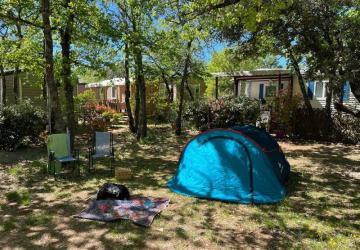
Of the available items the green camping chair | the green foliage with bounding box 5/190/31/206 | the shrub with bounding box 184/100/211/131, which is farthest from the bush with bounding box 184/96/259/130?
the green foliage with bounding box 5/190/31/206

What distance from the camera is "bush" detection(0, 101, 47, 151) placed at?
33.3ft

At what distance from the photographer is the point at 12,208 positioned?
5.46m

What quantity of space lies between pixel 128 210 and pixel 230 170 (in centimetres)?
195

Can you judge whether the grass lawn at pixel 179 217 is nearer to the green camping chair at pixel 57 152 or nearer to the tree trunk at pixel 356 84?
the green camping chair at pixel 57 152

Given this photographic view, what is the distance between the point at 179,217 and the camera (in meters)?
5.05

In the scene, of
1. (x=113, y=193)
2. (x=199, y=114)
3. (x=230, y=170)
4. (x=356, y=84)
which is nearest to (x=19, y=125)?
(x=113, y=193)

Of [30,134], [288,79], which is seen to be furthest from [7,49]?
[288,79]

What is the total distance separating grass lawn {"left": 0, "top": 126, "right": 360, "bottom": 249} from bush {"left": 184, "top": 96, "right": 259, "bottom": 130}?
694 centimetres

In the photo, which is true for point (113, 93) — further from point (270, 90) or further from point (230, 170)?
point (230, 170)

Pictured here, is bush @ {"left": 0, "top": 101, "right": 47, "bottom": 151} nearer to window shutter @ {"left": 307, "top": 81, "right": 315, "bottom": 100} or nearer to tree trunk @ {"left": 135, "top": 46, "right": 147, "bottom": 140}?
tree trunk @ {"left": 135, "top": 46, "right": 147, "bottom": 140}

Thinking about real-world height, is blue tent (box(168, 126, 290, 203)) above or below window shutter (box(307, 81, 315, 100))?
below

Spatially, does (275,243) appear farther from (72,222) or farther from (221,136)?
(72,222)

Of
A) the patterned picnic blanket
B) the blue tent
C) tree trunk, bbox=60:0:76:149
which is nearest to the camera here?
the patterned picnic blanket

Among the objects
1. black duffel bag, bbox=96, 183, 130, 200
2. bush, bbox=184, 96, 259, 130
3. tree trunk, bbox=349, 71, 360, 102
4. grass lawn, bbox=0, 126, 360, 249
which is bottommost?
grass lawn, bbox=0, 126, 360, 249
